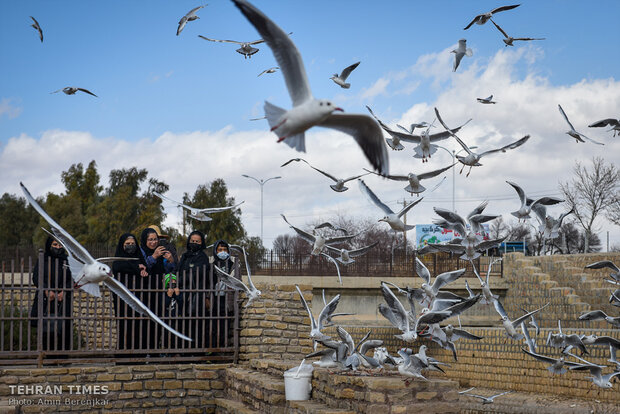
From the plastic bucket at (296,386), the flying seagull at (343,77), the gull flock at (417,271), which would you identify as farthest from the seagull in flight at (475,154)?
the plastic bucket at (296,386)

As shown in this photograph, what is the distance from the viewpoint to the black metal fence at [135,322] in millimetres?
10789

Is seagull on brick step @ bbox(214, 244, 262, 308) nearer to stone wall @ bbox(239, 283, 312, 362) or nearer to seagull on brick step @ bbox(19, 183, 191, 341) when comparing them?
stone wall @ bbox(239, 283, 312, 362)

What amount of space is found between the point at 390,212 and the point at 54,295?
17.7 ft

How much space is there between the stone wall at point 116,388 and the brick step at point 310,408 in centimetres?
306

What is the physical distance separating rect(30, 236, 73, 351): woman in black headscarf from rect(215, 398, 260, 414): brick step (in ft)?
Answer: 7.85

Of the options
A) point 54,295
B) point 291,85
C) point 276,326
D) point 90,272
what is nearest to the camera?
point 291,85

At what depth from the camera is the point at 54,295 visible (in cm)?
1086

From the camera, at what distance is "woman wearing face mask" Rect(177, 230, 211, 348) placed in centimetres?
1112

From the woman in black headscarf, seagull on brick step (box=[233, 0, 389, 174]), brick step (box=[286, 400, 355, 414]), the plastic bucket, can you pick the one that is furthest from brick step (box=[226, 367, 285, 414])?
seagull on brick step (box=[233, 0, 389, 174])

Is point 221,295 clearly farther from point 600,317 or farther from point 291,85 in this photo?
point 291,85

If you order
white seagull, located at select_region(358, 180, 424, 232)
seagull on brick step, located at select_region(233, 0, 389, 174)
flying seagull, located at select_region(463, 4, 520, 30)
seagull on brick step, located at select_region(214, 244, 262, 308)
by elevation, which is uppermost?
flying seagull, located at select_region(463, 4, 520, 30)

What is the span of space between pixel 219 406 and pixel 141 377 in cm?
121

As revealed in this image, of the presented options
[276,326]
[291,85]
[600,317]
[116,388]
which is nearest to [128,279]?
[116,388]

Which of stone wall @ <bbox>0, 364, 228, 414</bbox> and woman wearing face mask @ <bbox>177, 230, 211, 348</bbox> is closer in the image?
stone wall @ <bbox>0, 364, 228, 414</bbox>
